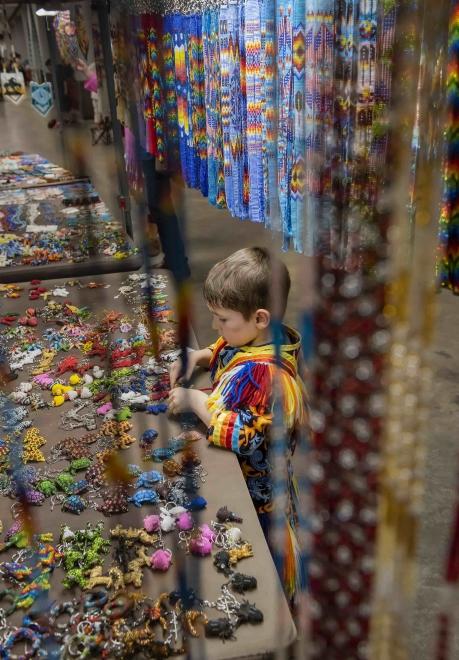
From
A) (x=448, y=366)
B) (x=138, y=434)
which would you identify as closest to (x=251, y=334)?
(x=138, y=434)

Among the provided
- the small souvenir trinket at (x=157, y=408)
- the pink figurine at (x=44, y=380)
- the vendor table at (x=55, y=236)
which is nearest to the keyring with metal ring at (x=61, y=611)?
the small souvenir trinket at (x=157, y=408)

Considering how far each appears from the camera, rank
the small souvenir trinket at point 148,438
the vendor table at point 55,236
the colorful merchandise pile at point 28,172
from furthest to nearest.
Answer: the colorful merchandise pile at point 28,172 < the vendor table at point 55,236 < the small souvenir trinket at point 148,438

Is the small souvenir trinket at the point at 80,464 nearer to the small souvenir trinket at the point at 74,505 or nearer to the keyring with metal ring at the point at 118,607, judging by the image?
the small souvenir trinket at the point at 74,505

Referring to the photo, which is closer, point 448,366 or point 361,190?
point 361,190

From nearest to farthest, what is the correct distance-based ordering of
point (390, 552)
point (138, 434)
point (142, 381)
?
point (390, 552) → point (138, 434) → point (142, 381)

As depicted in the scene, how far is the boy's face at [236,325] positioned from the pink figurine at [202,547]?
0.29 meters

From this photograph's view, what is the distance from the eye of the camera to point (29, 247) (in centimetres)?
197

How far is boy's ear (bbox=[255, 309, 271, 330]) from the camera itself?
856 mm

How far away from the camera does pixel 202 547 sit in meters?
0.73

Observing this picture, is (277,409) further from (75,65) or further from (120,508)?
(75,65)

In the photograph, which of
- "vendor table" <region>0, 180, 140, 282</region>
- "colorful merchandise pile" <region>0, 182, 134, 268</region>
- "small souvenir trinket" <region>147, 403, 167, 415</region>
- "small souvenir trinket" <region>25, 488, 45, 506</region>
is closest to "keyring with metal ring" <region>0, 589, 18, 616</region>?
"small souvenir trinket" <region>25, 488, 45, 506</region>

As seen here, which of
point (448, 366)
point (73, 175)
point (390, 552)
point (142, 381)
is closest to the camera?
point (390, 552)

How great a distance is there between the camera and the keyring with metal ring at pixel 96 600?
67cm

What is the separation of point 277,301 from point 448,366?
1627 mm
